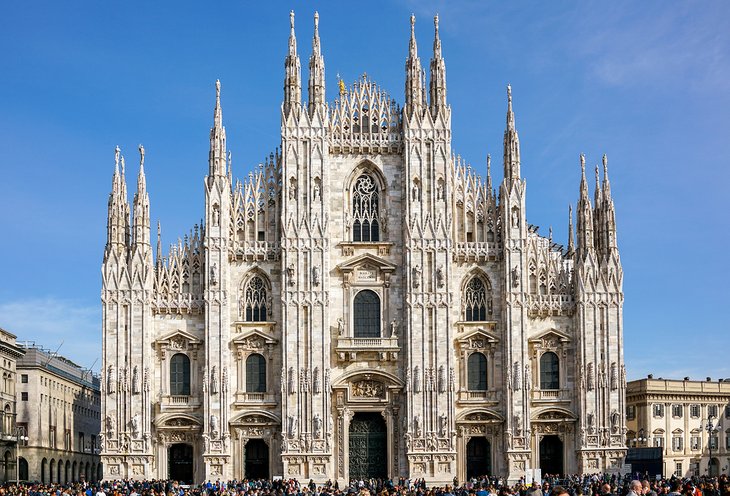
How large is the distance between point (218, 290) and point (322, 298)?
5729mm

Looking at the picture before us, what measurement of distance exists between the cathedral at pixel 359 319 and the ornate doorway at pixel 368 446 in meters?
0.09

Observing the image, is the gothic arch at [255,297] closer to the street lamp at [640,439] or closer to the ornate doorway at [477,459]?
the ornate doorway at [477,459]

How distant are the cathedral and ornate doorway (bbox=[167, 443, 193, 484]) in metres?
0.11

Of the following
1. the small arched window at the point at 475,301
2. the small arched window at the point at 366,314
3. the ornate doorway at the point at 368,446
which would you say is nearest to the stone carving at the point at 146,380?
the ornate doorway at the point at 368,446

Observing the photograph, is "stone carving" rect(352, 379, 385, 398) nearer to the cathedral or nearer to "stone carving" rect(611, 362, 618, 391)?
the cathedral

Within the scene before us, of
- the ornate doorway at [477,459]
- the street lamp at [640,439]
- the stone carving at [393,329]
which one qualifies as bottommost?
the street lamp at [640,439]

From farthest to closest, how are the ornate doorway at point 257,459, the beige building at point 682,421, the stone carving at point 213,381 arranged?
the beige building at point 682,421
the ornate doorway at point 257,459
the stone carving at point 213,381

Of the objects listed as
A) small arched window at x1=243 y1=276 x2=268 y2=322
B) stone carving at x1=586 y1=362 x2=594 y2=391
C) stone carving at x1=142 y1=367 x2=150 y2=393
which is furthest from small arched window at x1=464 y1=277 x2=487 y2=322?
stone carving at x1=142 y1=367 x2=150 y2=393

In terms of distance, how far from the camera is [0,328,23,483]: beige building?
8131 cm

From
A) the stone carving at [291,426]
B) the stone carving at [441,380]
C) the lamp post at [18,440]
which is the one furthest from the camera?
the lamp post at [18,440]

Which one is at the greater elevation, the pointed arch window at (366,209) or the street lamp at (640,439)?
the pointed arch window at (366,209)

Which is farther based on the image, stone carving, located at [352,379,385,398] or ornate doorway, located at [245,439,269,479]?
stone carving, located at [352,379,385,398]

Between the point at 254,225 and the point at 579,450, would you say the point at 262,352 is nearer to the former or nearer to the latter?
the point at 254,225

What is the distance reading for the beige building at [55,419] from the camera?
86.8m
